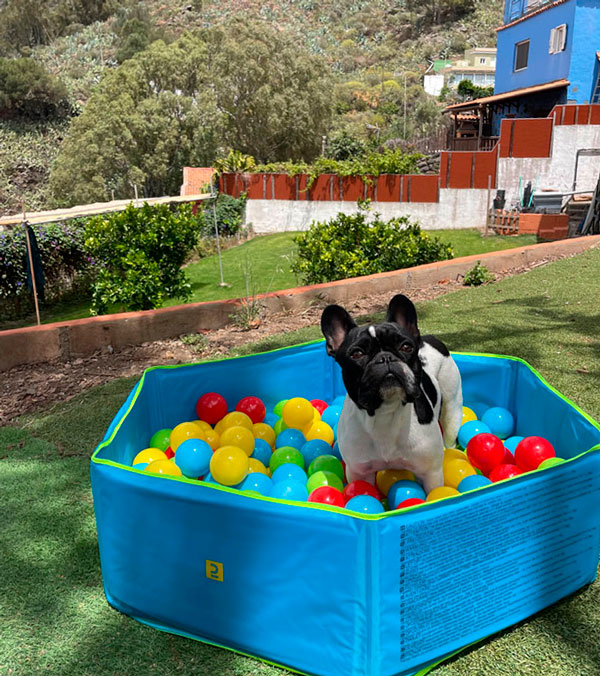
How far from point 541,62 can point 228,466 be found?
98.2 ft

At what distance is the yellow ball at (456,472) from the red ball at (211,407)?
184 centimetres

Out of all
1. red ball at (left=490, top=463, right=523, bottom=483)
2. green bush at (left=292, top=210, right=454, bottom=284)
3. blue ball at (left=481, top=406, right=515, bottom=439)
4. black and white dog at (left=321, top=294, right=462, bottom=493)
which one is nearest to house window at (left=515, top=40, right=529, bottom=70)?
green bush at (left=292, top=210, right=454, bottom=284)

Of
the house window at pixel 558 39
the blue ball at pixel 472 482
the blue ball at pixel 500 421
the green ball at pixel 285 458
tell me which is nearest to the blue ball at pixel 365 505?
the blue ball at pixel 472 482

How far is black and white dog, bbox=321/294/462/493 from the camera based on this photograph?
2756mm

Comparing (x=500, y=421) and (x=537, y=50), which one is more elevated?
(x=537, y=50)

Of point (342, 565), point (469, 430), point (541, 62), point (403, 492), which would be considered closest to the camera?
point (342, 565)

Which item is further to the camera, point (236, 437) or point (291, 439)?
point (291, 439)

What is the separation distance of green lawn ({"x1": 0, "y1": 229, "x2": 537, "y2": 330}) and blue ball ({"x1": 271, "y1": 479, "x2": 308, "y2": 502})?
814 centimetres

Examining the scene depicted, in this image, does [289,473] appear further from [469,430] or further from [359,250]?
[359,250]

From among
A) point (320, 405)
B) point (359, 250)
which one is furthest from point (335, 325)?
point (359, 250)

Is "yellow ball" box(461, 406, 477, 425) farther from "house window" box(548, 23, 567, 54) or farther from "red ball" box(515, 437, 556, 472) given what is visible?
"house window" box(548, 23, 567, 54)

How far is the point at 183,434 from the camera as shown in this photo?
13.5 ft

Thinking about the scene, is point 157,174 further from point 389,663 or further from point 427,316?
point 389,663

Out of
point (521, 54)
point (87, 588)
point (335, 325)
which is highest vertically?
point (521, 54)
